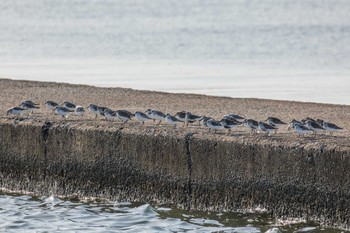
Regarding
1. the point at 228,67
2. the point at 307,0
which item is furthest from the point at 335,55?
the point at 307,0

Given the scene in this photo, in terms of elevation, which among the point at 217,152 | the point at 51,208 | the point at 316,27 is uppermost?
the point at 316,27

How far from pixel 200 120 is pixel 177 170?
1.55 meters

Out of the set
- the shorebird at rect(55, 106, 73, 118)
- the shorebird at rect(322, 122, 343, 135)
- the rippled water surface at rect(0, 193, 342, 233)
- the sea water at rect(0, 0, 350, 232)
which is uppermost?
the sea water at rect(0, 0, 350, 232)

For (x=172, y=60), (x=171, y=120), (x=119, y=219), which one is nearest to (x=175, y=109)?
(x=171, y=120)

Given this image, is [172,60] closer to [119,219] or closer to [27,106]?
[27,106]

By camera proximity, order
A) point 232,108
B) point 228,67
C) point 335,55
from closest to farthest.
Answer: point 232,108 < point 228,67 < point 335,55

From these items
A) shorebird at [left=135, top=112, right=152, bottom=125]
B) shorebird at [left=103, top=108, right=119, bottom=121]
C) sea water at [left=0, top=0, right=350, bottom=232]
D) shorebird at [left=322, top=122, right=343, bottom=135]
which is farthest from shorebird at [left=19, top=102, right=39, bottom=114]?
shorebird at [left=322, top=122, right=343, bottom=135]

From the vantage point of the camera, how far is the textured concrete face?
15828 mm

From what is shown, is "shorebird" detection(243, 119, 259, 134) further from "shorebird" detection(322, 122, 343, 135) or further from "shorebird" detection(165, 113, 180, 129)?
"shorebird" detection(165, 113, 180, 129)

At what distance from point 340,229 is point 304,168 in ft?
3.38

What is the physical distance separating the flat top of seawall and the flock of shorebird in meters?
0.11

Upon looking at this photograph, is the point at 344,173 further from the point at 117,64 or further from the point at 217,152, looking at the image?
the point at 117,64

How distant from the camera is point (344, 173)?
15.5 metres

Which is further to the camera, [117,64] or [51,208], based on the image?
[117,64]
